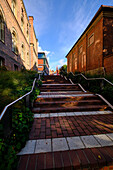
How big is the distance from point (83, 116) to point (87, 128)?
0.73m

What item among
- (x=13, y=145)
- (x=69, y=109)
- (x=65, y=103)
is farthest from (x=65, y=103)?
(x=13, y=145)

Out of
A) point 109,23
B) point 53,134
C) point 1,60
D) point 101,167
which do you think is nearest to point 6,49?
point 1,60

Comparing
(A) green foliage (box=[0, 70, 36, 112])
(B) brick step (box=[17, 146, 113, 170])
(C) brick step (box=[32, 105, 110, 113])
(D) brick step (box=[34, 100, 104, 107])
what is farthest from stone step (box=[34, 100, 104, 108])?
(B) brick step (box=[17, 146, 113, 170])

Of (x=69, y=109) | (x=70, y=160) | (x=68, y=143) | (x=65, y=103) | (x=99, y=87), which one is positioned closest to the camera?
(x=70, y=160)

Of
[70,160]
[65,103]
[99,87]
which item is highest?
[99,87]

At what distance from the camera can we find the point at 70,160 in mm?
1458

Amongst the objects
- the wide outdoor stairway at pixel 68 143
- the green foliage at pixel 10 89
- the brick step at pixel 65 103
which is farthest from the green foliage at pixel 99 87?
the green foliage at pixel 10 89

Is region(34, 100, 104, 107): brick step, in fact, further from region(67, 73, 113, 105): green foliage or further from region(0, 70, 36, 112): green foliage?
region(0, 70, 36, 112): green foliage

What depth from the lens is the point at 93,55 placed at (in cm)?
1057

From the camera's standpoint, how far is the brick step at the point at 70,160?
137 cm

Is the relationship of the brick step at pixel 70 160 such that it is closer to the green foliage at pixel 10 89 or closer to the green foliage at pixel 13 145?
the green foliage at pixel 13 145

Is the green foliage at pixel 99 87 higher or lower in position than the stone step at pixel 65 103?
higher

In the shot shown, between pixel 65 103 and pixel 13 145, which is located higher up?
pixel 65 103

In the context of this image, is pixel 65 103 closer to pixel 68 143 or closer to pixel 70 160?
pixel 68 143
